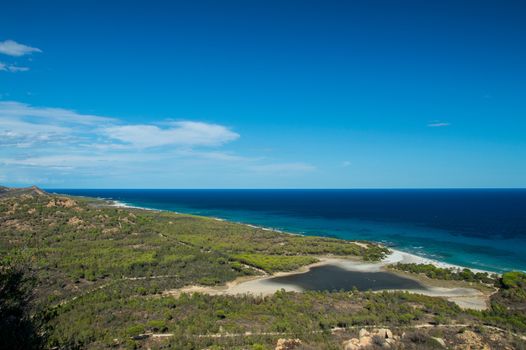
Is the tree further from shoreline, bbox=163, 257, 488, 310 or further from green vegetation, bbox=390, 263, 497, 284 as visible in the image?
green vegetation, bbox=390, 263, 497, 284

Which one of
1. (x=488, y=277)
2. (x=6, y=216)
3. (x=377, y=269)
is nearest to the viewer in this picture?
(x=488, y=277)

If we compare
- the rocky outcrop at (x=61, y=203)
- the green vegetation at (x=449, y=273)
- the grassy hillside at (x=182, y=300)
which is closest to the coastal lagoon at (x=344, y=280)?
the green vegetation at (x=449, y=273)

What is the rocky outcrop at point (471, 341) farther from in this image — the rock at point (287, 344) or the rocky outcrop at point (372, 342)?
the rock at point (287, 344)

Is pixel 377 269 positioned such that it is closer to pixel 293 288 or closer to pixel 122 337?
pixel 293 288

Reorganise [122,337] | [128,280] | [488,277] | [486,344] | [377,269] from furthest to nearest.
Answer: [377,269]
[488,277]
[128,280]
[122,337]
[486,344]

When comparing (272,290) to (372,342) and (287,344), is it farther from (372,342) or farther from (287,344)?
(372,342)

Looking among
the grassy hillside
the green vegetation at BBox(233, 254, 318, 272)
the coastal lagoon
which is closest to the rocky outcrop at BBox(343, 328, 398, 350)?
the grassy hillside

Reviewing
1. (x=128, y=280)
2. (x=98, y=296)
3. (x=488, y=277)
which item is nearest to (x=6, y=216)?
(x=128, y=280)

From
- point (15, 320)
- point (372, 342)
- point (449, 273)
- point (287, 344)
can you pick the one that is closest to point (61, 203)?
point (15, 320)
